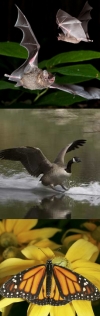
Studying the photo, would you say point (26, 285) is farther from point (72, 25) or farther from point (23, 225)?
point (72, 25)

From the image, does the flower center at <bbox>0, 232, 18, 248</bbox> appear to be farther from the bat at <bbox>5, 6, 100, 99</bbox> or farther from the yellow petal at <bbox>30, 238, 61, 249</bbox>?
the bat at <bbox>5, 6, 100, 99</bbox>

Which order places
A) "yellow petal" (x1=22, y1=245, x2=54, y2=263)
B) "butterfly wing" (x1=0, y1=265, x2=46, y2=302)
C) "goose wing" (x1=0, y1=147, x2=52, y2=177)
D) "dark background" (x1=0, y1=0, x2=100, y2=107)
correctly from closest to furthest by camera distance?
"butterfly wing" (x1=0, y1=265, x2=46, y2=302), "yellow petal" (x1=22, y1=245, x2=54, y2=263), "goose wing" (x1=0, y1=147, x2=52, y2=177), "dark background" (x1=0, y1=0, x2=100, y2=107)

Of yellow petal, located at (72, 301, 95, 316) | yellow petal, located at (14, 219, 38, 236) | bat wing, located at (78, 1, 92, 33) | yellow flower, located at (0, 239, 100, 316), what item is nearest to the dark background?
bat wing, located at (78, 1, 92, 33)

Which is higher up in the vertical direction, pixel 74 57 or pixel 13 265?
pixel 74 57

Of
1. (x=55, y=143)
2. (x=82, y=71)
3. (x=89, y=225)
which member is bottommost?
(x=89, y=225)

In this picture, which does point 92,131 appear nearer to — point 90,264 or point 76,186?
point 76,186

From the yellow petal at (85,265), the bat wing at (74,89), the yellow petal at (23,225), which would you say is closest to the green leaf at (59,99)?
the bat wing at (74,89)

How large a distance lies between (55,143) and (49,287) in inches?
14.6

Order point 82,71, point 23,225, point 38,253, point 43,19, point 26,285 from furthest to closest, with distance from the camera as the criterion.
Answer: point 43,19 → point 82,71 → point 23,225 → point 38,253 → point 26,285

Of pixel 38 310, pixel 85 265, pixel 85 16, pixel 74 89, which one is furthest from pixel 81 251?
pixel 85 16

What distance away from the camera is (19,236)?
0.72 meters

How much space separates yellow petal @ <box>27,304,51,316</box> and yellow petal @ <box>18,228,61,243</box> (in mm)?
162

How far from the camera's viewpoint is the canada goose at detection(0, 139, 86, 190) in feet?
2.76

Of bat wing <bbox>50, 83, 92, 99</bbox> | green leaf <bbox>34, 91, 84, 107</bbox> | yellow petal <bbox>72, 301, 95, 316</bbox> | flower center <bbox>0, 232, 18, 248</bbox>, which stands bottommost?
yellow petal <bbox>72, 301, 95, 316</bbox>
